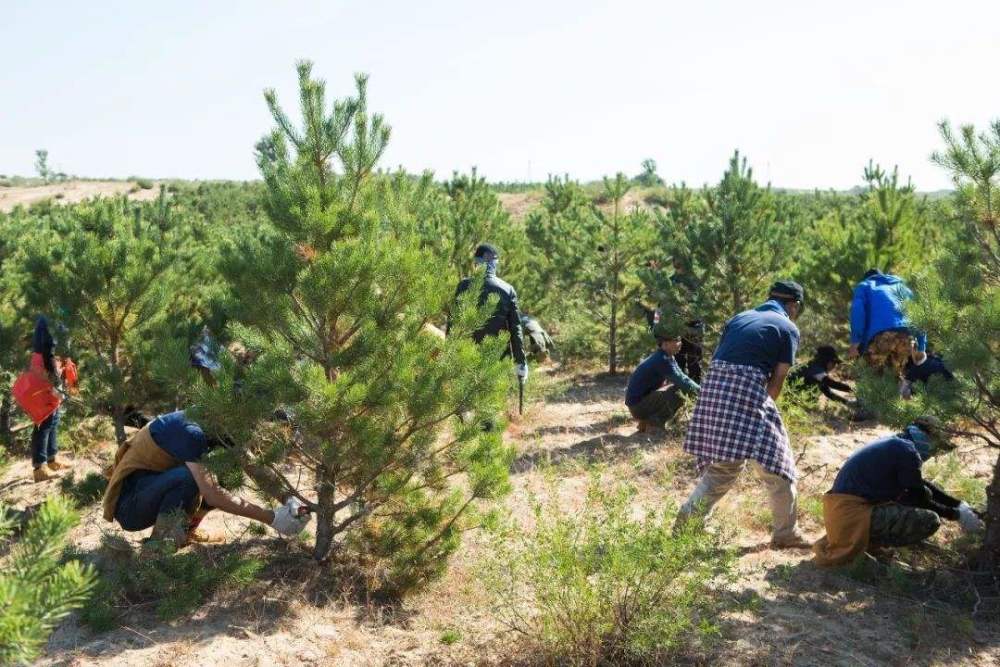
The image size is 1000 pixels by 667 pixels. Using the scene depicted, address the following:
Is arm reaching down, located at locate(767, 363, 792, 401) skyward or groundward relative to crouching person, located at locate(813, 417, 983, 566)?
skyward

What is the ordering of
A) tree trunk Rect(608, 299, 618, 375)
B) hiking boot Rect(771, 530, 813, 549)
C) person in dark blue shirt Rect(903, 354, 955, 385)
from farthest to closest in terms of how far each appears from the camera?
tree trunk Rect(608, 299, 618, 375), person in dark blue shirt Rect(903, 354, 955, 385), hiking boot Rect(771, 530, 813, 549)

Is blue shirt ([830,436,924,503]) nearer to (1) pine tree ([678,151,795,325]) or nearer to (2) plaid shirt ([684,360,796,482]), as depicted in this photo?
(2) plaid shirt ([684,360,796,482])

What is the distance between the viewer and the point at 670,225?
31.0ft

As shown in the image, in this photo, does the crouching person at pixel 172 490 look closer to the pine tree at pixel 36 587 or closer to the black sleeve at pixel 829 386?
the pine tree at pixel 36 587

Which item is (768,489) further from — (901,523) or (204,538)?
(204,538)

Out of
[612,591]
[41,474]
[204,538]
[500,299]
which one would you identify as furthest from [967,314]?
[41,474]

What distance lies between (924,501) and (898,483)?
14.5 inches

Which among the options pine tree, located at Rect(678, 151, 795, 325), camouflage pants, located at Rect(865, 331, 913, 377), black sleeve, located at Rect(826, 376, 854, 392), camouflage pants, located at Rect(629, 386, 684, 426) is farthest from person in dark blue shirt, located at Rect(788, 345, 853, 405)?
camouflage pants, located at Rect(629, 386, 684, 426)

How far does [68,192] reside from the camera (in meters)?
42.2

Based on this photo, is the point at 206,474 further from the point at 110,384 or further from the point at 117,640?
the point at 110,384

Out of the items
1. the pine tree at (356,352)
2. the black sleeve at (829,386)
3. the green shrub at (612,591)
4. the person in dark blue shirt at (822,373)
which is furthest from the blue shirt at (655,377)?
the green shrub at (612,591)

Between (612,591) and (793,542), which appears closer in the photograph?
(612,591)

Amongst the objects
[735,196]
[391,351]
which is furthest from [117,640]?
[735,196]

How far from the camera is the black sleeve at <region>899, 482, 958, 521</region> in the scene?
14.7 feet
